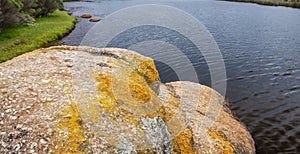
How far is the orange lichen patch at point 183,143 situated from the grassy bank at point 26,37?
22.7 meters

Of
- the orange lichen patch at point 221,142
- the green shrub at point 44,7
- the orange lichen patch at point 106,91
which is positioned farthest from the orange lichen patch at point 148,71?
the green shrub at point 44,7

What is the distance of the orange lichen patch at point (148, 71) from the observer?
868cm

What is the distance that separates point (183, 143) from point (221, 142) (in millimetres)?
2890

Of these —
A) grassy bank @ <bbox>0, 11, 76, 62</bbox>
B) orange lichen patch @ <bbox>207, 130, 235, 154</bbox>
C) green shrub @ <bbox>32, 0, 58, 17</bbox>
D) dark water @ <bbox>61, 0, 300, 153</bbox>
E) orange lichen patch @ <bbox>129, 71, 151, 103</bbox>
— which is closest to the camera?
orange lichen patch @ <bbox>129, 71, 151, 103</bbox>

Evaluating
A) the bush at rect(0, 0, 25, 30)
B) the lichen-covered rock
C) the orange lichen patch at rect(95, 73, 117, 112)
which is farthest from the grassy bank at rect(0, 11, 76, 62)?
the orange lichen patch at rect(95, 73, 117, 112)

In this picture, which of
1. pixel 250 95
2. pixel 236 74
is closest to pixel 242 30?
pixel 236 74

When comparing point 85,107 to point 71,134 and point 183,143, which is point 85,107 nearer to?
point 71,134

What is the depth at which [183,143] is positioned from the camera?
8.13 m

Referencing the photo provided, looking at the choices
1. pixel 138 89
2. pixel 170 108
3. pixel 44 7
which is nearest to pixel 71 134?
pixel 138 89

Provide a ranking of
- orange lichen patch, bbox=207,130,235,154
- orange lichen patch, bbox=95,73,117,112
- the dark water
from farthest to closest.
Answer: the dark water < orange lichen patch, bbox=207,130,235,154 < orange lichen patch, bbox=95,73,117,112

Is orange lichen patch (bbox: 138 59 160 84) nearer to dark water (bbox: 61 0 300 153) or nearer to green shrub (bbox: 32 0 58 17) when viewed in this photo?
dark water (bbox: 61 0 300 153)

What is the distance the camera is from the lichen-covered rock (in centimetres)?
522

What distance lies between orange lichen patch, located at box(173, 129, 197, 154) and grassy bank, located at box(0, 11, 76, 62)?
22653 mm

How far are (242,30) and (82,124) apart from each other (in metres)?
41.4
